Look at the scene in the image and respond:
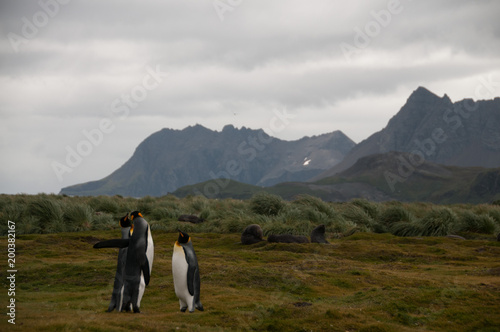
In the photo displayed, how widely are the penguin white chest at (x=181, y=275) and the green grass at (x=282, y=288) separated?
15.1 inches

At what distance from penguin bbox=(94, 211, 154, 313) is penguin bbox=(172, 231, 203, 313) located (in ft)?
2.13

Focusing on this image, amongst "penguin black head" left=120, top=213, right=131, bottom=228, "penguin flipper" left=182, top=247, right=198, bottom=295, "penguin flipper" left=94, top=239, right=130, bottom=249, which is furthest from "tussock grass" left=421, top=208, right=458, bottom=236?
"penguin flipper" left=94, top=239, right=130, bottom=249

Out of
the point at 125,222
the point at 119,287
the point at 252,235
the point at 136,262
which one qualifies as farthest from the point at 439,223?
the point at 119,287

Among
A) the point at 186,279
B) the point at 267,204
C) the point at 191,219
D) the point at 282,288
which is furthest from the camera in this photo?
the point at 267,204

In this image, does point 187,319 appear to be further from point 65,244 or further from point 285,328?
point 65,244

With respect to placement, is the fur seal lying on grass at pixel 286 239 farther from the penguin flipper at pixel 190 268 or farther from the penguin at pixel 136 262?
the penguin at pixel 136 262

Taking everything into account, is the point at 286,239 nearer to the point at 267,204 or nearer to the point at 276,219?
the point at 276,219

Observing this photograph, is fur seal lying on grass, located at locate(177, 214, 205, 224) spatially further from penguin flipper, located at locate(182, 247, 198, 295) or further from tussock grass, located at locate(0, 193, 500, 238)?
penguin flipper, located at locate(182, 247, 198, 295)

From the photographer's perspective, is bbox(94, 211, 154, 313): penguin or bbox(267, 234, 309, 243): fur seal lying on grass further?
bbox(267, 234, 309, 243): fur seal lying on grass

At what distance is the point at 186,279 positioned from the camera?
379 inches

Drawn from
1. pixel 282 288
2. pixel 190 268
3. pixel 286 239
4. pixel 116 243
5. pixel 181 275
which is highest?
pixel 116 243

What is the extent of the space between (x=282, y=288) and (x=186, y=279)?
125 inches

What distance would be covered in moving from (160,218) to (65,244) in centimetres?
882

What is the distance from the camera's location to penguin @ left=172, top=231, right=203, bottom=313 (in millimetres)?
9578
